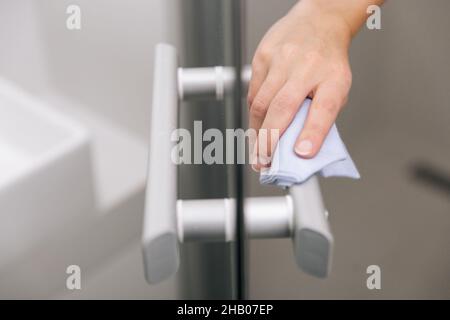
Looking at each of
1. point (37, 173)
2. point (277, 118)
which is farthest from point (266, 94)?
point (37, 173)

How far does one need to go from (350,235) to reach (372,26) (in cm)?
31

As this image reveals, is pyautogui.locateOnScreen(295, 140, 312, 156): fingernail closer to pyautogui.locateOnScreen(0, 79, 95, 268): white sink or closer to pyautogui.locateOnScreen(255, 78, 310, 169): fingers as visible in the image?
pyautogui.locateOnScreen(255, 78, 310, 169): fingers

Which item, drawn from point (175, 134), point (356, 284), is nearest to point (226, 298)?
point (175, 134)

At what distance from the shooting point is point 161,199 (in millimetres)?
365

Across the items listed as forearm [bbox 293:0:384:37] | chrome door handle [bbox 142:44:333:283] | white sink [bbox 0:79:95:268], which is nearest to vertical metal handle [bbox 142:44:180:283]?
chrome door handle [bbox 142:44:333:283]

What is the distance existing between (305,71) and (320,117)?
0.05 meters

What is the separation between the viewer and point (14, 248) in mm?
756

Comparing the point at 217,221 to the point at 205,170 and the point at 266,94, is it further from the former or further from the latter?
the point at 205,170

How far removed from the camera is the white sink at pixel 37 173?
73cm

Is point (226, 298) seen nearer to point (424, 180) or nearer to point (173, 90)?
point (173, 90)

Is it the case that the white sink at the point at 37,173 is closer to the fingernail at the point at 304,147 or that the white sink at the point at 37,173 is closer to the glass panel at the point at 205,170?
the glass panel at the point at 205,170

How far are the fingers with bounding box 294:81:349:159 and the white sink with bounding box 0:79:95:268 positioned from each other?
41cm

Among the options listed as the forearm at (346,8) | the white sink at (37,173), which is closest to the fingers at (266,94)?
the forearm at (346,8)

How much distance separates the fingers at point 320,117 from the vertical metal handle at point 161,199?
98 millimetres
